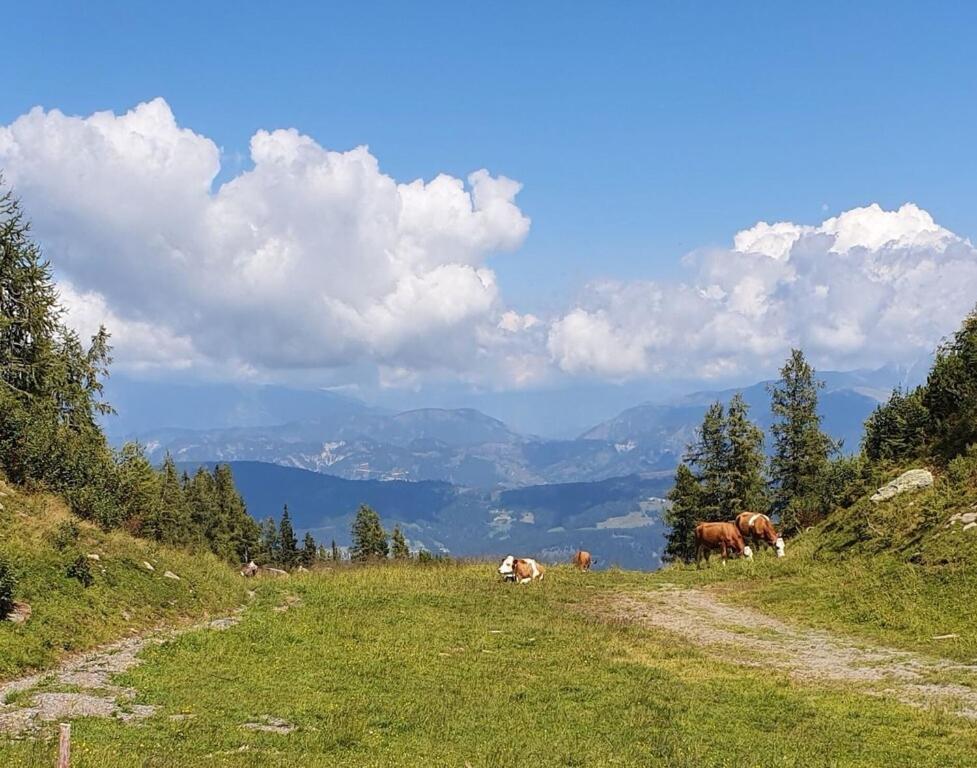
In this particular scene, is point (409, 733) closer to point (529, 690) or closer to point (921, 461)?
point (529, 690)

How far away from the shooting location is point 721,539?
137 feet

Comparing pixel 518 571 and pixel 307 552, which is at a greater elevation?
pixel 518 571

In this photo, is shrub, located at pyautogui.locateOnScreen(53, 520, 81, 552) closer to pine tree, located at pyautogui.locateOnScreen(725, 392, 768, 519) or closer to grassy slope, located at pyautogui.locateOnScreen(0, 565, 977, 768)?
grassy slope, located at pyautogui.locateOnScreen(0, 565, 977, 768)

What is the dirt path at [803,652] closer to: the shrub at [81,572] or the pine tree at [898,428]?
the pine tree at [898,428]

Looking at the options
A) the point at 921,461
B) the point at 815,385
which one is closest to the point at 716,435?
the point at 815,385

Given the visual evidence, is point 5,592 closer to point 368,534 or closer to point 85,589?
point 85,589

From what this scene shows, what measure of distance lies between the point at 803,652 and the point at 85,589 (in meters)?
22.2

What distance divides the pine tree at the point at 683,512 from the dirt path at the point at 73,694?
55170 mm

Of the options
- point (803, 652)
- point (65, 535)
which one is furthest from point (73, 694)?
point (803, 652)

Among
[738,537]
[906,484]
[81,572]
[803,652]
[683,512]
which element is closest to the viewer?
[803,652]

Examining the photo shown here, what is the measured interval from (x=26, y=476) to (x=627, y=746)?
3142 cm

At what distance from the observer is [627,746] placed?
1353 centimetres

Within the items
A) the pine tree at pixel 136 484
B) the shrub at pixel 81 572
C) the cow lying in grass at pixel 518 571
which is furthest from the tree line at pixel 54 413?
the cow lying in grass at pixel 518 571

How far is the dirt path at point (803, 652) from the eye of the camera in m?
17.4
